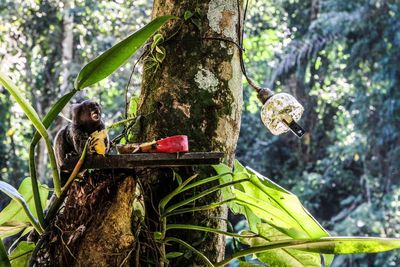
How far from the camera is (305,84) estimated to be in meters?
7.33

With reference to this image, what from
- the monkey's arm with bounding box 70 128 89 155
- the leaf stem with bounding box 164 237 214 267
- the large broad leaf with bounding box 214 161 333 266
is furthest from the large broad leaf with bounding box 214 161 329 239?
the monkey's arm with bounding box 70 128 89 155

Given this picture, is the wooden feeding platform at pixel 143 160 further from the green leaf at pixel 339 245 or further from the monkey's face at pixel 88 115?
the monkey's face at pixel 88 115

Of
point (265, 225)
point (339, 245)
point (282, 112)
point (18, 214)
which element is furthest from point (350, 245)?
point (18, 214)

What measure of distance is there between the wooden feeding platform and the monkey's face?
1.00 ft

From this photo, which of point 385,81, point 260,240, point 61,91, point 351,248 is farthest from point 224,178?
point 385,81

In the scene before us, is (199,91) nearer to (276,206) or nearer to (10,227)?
(276,206)

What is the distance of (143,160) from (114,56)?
20 cm

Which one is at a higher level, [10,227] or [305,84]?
[305,84]

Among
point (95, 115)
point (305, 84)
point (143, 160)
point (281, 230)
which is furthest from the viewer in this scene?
point (305, 84)

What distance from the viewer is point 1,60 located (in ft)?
16.9

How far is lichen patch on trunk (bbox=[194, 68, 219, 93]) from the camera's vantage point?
4.00ft

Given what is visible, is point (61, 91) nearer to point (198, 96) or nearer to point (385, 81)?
point (385, 81)

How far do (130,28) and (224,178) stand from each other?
4.78 metres

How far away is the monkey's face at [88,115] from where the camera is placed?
1.30 metres
